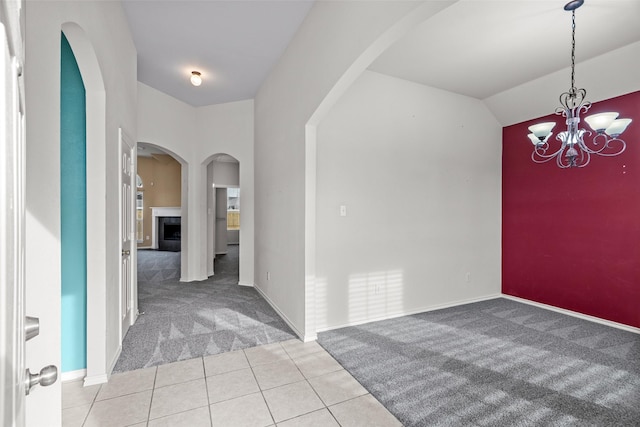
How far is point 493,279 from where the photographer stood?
4484 millimetres

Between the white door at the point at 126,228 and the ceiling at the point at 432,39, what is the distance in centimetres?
124

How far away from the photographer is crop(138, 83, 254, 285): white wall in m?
4.96

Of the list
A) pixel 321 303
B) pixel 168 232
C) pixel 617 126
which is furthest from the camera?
pixel 168 232

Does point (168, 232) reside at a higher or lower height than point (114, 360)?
higher

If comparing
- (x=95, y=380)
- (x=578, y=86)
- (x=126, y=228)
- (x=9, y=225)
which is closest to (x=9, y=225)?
(x=9, y=225)

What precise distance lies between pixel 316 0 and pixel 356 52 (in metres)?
1.02

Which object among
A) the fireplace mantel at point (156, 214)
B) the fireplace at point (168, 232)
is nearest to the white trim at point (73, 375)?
the fireplace at point (168, 232)

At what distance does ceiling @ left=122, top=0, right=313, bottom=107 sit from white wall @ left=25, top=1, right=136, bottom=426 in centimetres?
26

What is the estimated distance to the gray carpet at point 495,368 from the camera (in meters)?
1.93

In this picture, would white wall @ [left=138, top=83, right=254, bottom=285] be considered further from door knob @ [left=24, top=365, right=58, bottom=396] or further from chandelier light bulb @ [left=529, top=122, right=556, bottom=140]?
door knob @ [left=24, top=365, right=58, bottom=396]

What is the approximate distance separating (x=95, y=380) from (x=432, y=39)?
4.13m

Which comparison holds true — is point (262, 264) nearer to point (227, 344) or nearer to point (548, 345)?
point (227, 344)

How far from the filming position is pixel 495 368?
8.06 ft

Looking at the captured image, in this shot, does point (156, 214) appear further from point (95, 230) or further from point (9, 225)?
point (9, 225)
